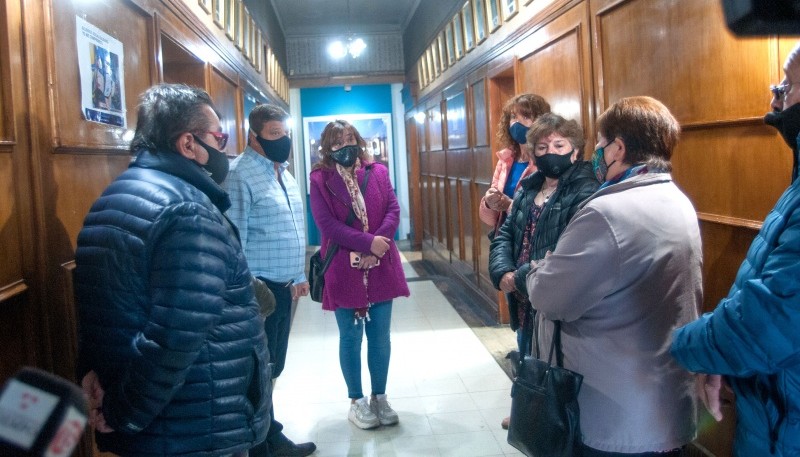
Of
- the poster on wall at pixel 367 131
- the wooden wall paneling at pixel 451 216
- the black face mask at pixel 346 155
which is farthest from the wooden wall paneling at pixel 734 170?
the poster on wall at pixel 367 131

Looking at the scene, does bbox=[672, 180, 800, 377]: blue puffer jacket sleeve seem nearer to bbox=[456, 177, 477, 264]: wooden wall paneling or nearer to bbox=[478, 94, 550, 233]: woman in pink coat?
bbox=[478, 94, 550, 233]: woman in pink coat

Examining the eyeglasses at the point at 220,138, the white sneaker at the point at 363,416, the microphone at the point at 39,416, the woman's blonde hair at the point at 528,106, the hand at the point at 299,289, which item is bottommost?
the white sneaker at the point at 363,416

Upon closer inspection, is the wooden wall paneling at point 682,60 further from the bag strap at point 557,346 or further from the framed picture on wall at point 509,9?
the framed picture on wall at point 509,9

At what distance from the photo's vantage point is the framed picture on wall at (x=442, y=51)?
22.1 feet

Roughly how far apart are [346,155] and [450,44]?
3814 millimetres

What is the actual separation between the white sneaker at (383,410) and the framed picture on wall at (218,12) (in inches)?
101

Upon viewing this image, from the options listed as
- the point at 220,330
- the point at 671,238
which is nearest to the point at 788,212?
the point at 671,238

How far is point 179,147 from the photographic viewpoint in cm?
160

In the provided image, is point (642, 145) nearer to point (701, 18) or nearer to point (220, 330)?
point (701, 18)

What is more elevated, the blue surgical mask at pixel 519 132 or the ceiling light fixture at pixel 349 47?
the ceiling light fixture at pixel 349 47

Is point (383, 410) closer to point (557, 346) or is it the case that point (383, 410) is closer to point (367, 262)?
point (367, 262)

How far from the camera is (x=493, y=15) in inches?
188

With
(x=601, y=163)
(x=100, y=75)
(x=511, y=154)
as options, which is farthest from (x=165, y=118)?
(x=511, y=154)

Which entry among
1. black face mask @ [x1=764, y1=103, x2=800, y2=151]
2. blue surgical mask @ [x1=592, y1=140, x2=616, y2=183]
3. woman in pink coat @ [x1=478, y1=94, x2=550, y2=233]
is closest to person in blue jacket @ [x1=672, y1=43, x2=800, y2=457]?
black face mask @ [x1=764, y1=103, x2=800, y2=151]
